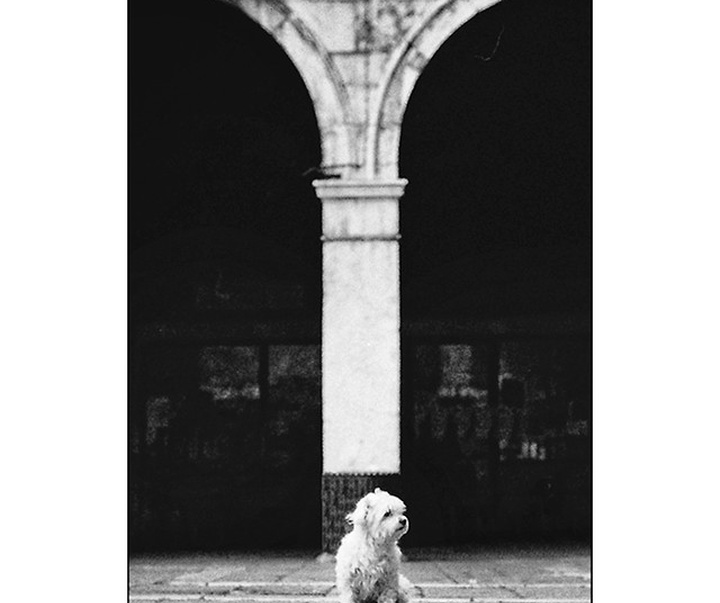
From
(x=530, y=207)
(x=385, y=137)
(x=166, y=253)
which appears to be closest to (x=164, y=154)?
(x=166, y=253)

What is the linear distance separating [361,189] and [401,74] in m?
0.97

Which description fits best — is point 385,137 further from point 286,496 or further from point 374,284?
point 286,496

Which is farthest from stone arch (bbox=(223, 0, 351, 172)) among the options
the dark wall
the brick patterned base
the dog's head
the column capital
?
the dog's head

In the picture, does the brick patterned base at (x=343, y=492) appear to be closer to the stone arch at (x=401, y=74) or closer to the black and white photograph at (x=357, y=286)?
the black and white photograph at (x=357, y=286)

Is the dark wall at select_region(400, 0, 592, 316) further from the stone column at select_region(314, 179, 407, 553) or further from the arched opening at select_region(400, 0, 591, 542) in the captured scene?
the stone column at select_region(314, 179, 407, 553)

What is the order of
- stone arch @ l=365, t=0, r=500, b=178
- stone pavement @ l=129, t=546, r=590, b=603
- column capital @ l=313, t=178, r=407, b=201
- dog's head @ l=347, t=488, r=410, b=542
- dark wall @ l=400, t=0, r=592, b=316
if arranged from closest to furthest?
dog's head @ l=347, t=488, r=410, b=542 → stone pavement @ l=129, t=546, r=590, b=603 → dark wall @ l=400, t=0, r=592, b=316 → stone arch @ l=365, t=0, r=500, b=178 → column capital @ l=313, t=178, r=407, b=201

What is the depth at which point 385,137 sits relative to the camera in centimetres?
1231

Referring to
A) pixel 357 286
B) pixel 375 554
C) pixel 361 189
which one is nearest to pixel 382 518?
pixel 375 554

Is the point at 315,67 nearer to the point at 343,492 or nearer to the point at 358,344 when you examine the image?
the point at 358,344

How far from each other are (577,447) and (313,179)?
307 centimetres

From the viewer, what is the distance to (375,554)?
8.49 metres

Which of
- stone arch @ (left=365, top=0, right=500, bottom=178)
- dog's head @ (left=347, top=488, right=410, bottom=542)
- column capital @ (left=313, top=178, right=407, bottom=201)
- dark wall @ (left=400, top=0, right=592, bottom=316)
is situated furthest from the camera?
column capital @ (left=313, top=178, right=407, bottom=201)

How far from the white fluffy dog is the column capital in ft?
13.7

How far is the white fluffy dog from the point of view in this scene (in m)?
8.45
